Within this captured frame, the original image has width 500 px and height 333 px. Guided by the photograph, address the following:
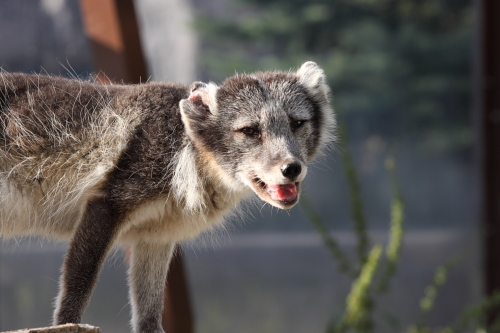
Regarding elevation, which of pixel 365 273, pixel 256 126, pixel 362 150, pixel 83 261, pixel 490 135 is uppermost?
pixel 256 126

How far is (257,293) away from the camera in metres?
8.77

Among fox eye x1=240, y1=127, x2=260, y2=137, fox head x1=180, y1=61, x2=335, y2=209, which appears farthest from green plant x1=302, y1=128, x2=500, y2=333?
fox eye x1=240, y1=127, x2=260, y2=137

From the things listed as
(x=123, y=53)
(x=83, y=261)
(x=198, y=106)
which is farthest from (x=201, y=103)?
(x=123, y=53)

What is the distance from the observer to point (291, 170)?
2.11m

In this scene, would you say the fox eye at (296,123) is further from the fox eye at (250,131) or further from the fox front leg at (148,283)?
the fox front leg at (148,283)

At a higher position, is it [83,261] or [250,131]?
[250,131]

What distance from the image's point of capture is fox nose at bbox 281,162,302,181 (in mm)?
2096

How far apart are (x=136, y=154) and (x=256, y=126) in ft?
1.56

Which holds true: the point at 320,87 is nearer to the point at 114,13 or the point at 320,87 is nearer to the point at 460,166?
the point at 114,13

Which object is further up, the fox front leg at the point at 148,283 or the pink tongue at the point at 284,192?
the pink tongue at the point at 284,192

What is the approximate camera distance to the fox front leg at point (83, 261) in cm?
216

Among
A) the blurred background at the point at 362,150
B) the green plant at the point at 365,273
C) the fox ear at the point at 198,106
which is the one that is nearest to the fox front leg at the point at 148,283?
the fox ear at the point at 198,106

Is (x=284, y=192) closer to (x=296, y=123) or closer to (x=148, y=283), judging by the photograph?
(x=296, y=123)

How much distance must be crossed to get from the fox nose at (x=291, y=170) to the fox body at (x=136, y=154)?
18 mm
